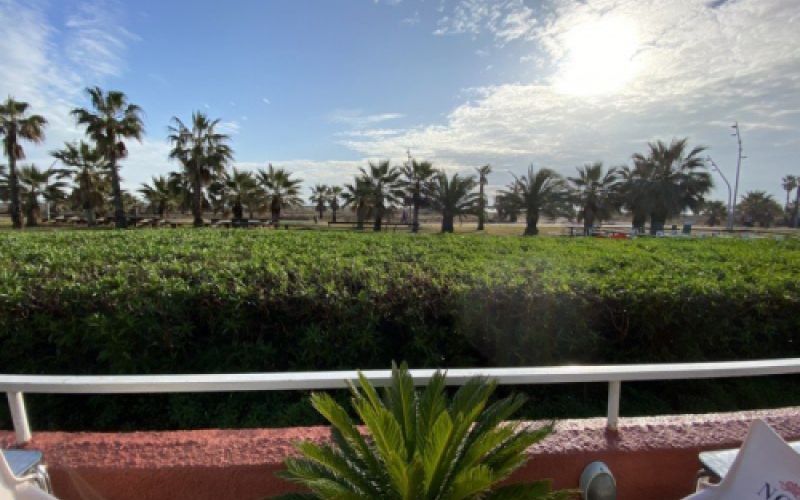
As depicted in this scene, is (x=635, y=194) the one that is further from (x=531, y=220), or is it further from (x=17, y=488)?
(x=17, y=488)

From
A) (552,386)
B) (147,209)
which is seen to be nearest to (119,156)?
(147,209)

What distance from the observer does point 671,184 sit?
32.4 meters

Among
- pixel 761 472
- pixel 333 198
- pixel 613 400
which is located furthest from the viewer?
pixel 333 198

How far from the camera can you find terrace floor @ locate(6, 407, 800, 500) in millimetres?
1822

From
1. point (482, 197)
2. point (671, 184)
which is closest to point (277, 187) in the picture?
point (482, 197)

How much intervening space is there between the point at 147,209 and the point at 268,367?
Result: 55722 millimetres

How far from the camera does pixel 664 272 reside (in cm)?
420

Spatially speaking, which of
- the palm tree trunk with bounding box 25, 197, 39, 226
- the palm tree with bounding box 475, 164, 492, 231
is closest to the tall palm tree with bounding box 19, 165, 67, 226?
the palm tree trunk with bounding box 25, 197, 39, 226

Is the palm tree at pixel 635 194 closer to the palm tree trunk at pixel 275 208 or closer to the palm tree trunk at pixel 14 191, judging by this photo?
the palm tree trunk at pixel 275 208

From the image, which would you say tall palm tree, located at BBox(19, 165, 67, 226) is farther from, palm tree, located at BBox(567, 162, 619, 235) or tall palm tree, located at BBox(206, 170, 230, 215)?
palm tree, located at BBox(567, 162, 619, 235)

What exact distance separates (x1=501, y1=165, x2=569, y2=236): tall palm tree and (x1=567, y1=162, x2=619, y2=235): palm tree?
3.13 meters

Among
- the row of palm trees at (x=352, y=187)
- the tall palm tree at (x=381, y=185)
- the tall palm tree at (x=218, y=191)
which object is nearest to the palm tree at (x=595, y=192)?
the row of palm trees at (x=352, y=187)

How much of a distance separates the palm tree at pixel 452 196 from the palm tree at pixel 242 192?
14.2m

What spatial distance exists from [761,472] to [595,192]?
116ft
